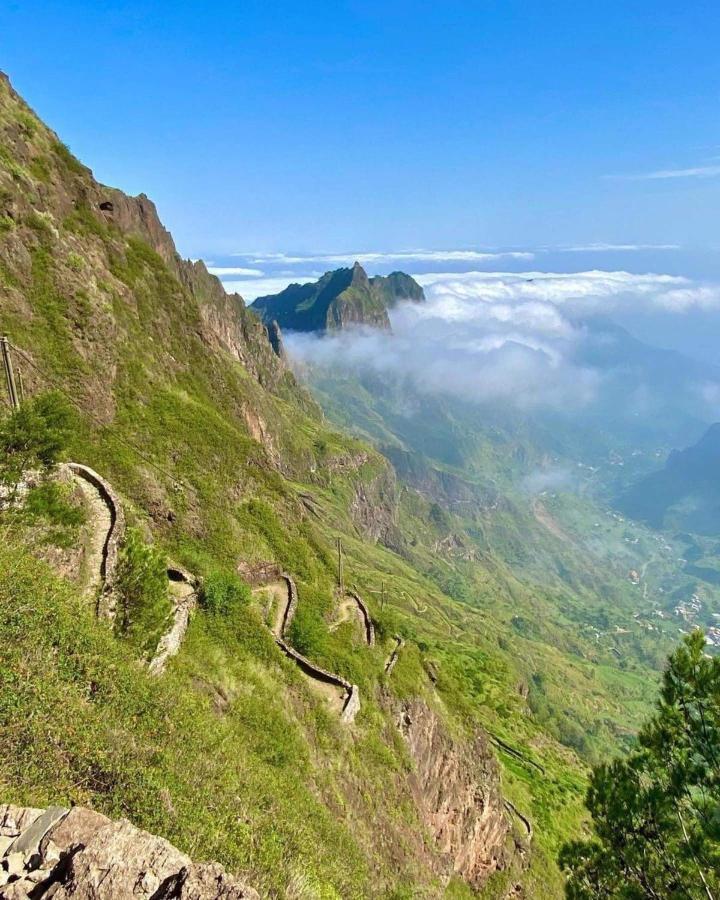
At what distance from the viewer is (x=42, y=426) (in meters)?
30.5

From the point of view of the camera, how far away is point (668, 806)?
18188mm

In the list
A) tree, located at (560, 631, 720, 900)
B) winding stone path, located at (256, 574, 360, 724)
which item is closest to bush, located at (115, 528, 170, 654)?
winding stone path, located at (256, 574, 360, 724)

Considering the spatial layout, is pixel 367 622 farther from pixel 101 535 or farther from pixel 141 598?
pixel 141 598

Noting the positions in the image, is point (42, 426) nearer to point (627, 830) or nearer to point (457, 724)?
point (627, 830)

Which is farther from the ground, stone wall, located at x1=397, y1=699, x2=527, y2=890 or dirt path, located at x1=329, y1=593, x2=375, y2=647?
dirt path, located at x1=329, y1=593, x2=375, y2=647

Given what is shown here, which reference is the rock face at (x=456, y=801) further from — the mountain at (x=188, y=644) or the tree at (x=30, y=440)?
the tree at (x=30, y=440)

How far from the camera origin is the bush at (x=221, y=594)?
39156 millimetres

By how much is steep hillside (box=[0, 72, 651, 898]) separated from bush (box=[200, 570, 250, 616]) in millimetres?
167

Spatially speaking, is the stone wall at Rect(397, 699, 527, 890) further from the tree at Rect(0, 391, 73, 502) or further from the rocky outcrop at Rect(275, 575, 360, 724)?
the tree at Rect(0, 391, 73, 502)

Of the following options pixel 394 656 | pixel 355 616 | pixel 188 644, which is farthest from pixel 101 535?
pixel 394 656

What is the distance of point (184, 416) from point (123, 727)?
1896 inches

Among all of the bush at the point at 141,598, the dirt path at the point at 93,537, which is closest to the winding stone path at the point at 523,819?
the bush at the point at 141,598

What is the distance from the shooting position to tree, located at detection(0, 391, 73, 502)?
28.6 metres

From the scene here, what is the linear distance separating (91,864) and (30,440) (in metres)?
25.2
